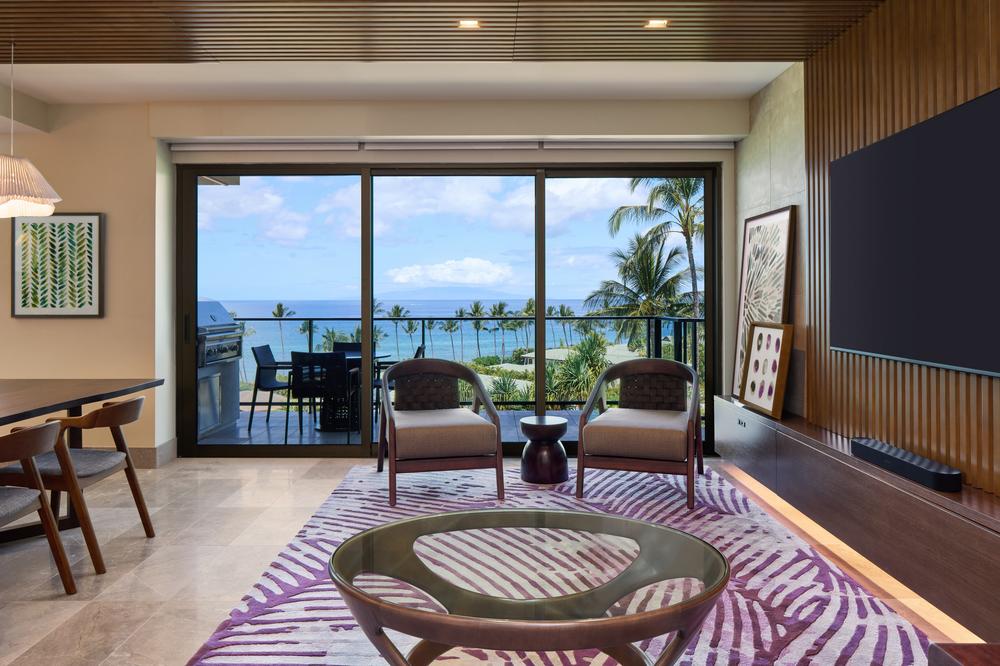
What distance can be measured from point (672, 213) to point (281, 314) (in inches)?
131

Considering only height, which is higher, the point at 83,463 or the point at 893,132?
the point at 893,132

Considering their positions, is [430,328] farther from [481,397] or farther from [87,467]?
[87,467]

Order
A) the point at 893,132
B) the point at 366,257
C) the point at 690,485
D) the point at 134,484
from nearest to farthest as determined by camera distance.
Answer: the point at 893,132 < the point at 134,484 < the point at 690,485 < the point at 366,257

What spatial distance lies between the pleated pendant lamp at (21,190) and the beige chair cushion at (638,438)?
2940 mm

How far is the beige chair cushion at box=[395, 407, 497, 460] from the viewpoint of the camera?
3863mm

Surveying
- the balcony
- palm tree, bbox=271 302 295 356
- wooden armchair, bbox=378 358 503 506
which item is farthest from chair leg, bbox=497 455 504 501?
palm tree, bbox=271 302 295 356

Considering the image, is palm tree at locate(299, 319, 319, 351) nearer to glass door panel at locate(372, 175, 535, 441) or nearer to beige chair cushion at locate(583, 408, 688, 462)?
glass door panel at locate(372, 175, 535, 441)

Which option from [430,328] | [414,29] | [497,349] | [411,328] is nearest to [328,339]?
[411,328]

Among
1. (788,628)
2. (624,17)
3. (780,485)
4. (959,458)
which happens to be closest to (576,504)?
(780,485)

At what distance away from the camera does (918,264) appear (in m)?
2.58

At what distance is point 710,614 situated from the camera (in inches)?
96.0

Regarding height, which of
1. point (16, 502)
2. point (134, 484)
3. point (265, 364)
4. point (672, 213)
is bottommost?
point (134, 484)

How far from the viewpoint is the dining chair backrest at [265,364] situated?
5469 mm

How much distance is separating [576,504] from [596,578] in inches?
79.6
